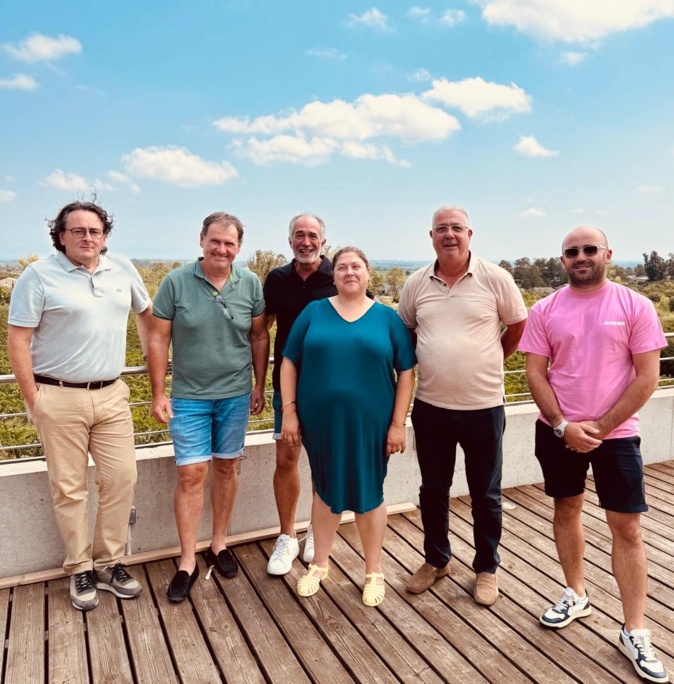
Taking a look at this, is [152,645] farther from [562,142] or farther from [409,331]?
[562,142]

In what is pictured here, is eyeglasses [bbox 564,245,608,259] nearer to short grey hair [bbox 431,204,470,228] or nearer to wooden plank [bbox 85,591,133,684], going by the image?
short grey hair [bbox 431,204,470,228]

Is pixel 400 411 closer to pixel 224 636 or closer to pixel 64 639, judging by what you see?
pixel 224 636

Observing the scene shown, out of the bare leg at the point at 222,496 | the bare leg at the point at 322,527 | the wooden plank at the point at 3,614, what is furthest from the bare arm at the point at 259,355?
the wooden plank at the point at 3,614

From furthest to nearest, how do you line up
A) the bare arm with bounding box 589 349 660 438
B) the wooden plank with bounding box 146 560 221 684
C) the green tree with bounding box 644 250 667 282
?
the green tree with bounding box 644 250 667 282 < the wooden plank with bounding box 146 560 221 684 < the bare arm with bounding box 589 349 660 438

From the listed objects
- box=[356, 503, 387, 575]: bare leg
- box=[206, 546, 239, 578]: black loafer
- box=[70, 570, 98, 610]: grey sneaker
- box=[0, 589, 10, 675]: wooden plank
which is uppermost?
box=[356, 503, 387, 575]: bare leg

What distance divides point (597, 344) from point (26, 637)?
106 inches

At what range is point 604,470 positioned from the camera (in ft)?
7.66

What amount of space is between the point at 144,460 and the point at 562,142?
54.6 metres

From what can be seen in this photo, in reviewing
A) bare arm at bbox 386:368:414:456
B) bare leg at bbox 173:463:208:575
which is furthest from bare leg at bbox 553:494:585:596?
bare leg at bbox 173:463:208:575

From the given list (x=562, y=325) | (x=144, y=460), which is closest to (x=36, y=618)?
(x=144, y=460)

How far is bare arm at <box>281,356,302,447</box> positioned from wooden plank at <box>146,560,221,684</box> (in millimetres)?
919

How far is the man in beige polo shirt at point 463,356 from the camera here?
2.61m

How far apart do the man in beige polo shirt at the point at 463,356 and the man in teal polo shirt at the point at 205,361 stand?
85 cm

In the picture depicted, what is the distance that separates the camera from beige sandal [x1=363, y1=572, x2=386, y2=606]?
2.76 metres
